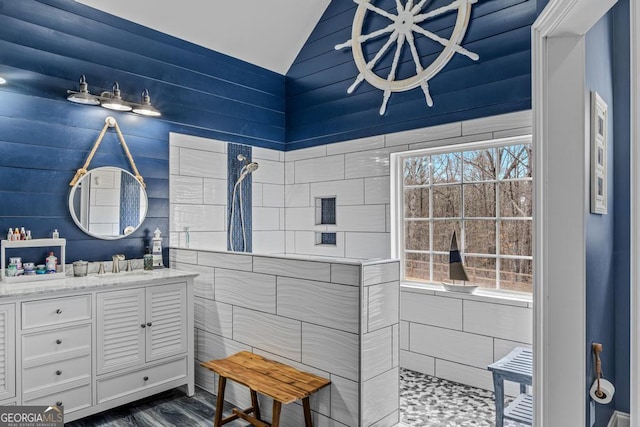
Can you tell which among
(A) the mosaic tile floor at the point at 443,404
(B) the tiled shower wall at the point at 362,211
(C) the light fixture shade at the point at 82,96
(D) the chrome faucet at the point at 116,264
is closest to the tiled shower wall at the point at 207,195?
(B) the tiled shower wall at the point at 362,211

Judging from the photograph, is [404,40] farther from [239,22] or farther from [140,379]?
[140,379]

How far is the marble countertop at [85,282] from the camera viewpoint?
7.63ft

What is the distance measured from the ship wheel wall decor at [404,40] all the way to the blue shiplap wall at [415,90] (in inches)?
1.9

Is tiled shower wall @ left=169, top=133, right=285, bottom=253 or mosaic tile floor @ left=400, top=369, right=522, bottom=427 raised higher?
tiled shower wall @ left=169, top=133, right=285, bottom=253

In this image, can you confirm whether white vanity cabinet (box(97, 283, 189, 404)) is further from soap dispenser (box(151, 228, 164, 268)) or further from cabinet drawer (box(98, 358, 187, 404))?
soap dispenser (box(151, 228, 164, 268))

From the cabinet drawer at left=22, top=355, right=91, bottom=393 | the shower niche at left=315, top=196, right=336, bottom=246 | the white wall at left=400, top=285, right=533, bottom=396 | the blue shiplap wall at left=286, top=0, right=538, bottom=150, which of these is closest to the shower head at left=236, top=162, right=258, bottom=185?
the blue shiplap wall at left=286, top=0, right=538, bottom=150

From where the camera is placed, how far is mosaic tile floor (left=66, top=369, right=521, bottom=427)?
257cm

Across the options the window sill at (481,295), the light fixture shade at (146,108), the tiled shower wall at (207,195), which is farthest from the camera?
the tiled shower wall at (207,195)

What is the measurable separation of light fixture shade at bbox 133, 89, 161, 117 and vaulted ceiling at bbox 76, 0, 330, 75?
0.60 m

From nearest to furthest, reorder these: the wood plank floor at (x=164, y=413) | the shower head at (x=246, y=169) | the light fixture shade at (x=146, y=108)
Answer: the wood plank floor at (x=164, y=413) < the light fixture shade at (x=146, y=108) < the shower head at (x=246, y=169)

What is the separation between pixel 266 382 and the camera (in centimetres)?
225

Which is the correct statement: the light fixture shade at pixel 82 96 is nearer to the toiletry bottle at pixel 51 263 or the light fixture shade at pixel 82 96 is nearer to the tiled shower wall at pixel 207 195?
the tiled shower wall at pixel 207 195

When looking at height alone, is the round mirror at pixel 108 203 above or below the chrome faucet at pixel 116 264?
above

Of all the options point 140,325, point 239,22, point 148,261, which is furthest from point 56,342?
point 239,22
